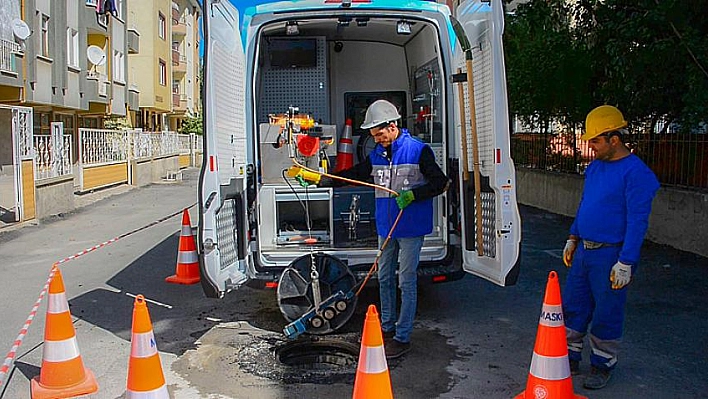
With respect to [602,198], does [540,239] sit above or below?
below

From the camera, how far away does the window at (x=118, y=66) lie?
28781 millimetres

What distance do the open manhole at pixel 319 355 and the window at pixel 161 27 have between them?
36404 mm

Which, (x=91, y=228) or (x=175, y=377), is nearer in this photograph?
(x=175, y=377)

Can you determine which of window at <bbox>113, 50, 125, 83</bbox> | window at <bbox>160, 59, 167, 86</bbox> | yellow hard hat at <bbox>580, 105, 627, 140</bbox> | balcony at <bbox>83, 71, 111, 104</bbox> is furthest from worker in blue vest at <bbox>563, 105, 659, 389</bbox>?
window at <bbox>160, 59, 167, 86</bbox>

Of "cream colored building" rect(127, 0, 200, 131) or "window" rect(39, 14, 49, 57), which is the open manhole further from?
"cream colored building" rect(127, 0, 200, 131)

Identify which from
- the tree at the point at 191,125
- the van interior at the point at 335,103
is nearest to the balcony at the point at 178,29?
the tree at the point at 191,125

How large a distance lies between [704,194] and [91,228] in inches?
376

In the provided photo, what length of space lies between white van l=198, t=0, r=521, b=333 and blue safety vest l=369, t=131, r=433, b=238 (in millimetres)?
545

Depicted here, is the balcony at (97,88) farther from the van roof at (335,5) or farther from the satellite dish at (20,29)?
the van roof at (335,5)

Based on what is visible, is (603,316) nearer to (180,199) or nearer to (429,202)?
(429,202)

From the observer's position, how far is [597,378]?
4684mm

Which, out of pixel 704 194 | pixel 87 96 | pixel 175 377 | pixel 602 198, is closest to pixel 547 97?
pixel 704 194

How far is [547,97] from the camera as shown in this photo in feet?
44.9

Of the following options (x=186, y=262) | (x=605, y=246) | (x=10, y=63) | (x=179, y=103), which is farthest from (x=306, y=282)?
(x=179, y=103)
